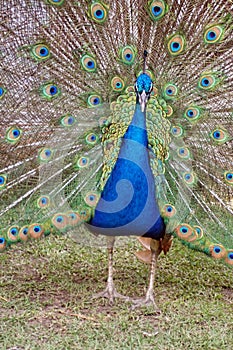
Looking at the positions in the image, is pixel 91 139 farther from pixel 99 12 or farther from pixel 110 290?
pixel 110 290

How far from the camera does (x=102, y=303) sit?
11.2ft

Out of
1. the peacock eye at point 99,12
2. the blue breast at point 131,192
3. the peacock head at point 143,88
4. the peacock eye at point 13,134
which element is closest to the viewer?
the peacock head at point 143,88

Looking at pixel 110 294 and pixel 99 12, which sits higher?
pixel 99 12

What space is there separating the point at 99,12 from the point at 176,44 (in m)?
0.44

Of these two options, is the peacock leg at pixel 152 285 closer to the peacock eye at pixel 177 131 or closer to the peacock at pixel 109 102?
the peacock at pixel 109 102

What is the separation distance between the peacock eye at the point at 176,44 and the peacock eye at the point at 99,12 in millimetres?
362

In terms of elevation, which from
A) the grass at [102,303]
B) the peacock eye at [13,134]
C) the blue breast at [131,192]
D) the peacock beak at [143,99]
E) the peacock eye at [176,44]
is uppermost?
the peacock eye at [176,44]

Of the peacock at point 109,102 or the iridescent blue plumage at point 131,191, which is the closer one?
the iridescent blue plumage at point 131,191

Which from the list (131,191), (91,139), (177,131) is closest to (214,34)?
(177,131)

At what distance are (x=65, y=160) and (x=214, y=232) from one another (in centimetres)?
89

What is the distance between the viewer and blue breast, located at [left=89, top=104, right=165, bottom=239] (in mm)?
3092

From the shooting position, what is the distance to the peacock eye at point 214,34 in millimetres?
3320

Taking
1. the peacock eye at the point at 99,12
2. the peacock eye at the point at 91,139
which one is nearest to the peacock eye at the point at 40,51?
the peacock eye at the point at 99,12

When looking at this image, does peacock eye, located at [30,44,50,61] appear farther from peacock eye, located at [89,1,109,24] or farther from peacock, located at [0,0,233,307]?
peacock eye, located at [89,1,109,24]
